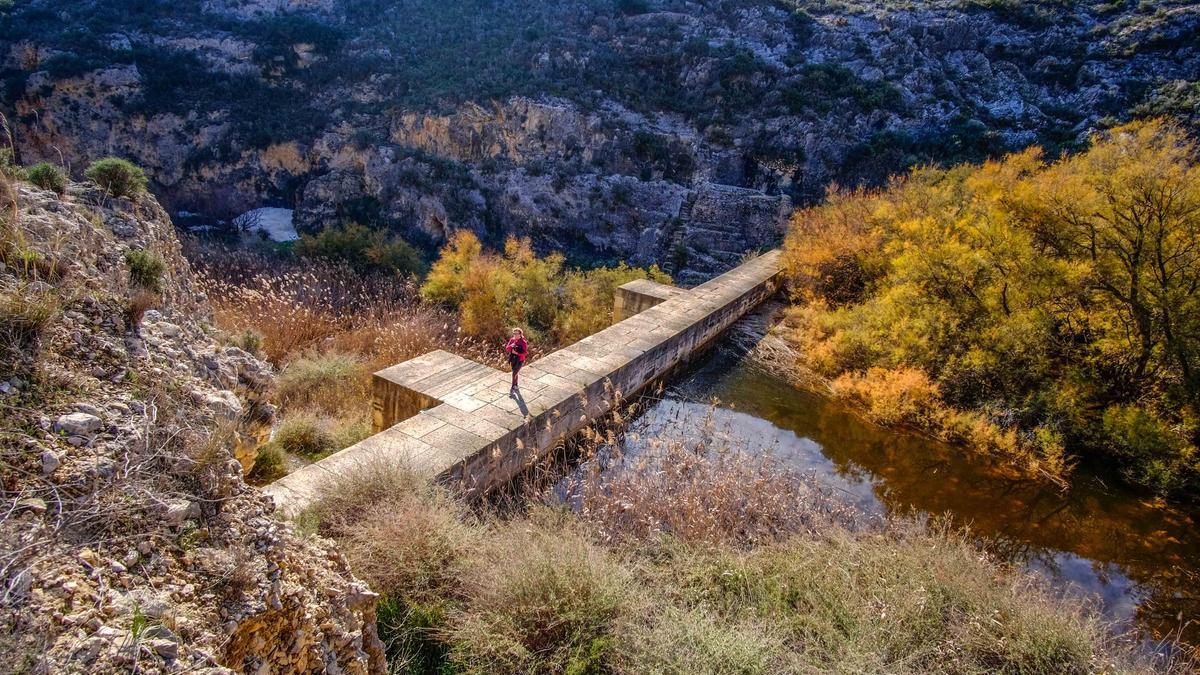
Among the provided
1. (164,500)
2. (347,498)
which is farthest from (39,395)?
(347,498)

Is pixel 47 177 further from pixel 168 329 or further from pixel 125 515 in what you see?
pixel 125 515

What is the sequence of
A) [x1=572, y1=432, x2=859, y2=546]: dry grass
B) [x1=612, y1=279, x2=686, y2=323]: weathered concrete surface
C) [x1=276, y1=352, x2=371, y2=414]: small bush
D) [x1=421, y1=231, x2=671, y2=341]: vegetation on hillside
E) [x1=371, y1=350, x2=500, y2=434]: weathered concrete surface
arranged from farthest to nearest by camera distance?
[x1=421, y1=231, x2=671, y2=341]: vegetation on hillside, [x1=612, y1=279, x2=686, y2=323]: weathered concrete surface, [x1=276, y1=352, x2=371, y2=414]: small bush, [x1=371, y1=350, x2=500, y2=434]: weathered concrete surface, [x1=572, y1=432, x2=859, y2=546]: dry grass

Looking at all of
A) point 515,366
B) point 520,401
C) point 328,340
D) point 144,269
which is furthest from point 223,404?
point 328,340

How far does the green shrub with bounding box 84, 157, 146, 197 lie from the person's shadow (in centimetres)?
339

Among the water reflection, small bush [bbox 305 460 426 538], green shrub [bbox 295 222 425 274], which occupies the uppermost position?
small bush [bbox 305 460 426 538]

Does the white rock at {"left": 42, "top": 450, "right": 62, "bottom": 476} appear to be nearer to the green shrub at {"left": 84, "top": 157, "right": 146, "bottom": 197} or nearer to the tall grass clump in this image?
the tall grass clump

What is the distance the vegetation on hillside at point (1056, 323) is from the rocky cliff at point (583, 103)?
14.7 meters

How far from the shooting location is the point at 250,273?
12.3 meters

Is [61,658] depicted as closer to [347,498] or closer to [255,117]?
[347,498]

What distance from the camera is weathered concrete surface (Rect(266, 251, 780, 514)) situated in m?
3.56

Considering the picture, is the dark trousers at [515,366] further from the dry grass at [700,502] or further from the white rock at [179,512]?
the white rock at [179,512]

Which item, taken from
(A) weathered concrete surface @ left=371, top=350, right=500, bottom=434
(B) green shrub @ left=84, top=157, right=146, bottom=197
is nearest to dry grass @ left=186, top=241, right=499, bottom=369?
(B) green shrub @ left=84, top=157, right=146, bottom=197

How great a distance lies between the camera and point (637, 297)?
26.9ft

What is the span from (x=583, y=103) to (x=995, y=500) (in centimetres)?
2594
